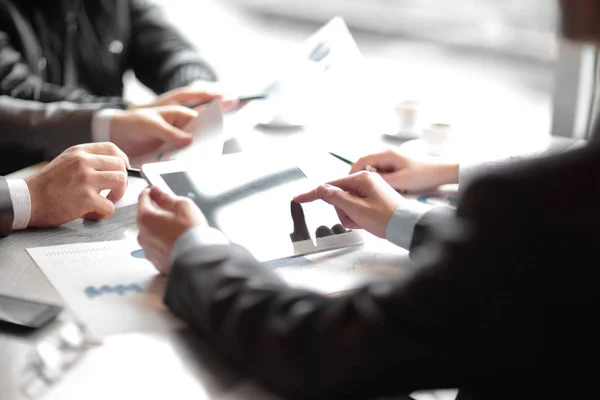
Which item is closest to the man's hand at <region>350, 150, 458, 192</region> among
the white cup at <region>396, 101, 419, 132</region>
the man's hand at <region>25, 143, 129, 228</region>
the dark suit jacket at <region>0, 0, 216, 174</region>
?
the white cup at <region>396, 101, 419, 132</region>

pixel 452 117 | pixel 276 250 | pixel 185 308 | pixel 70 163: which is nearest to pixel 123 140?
pixel 70 163

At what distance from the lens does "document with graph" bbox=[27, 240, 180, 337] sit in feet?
2.27

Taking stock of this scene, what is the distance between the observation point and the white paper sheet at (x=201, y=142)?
3.81 ft

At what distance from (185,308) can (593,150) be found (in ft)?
1.31

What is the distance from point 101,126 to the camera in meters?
1.26

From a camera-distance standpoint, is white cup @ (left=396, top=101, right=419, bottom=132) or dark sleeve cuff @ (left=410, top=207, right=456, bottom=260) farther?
white cup @ (left=396, top=101, right=419, bottom=132)

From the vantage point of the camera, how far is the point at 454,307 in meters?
0.52

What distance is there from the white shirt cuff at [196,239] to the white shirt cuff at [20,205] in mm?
321

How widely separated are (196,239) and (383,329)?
0.26 metres

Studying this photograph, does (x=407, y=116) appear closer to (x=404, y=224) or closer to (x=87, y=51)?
(x=404, y=224)

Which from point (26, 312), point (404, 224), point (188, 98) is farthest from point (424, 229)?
point (188, 98)

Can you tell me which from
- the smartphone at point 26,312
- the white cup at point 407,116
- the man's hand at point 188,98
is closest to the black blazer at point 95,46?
the man's hand at point 188,98

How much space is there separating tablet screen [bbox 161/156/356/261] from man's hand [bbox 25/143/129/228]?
4.1 inches

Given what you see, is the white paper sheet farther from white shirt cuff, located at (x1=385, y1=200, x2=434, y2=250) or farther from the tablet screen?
white shirt cuff, located at (x1=385, y1=200, x2=434, y2=250)
